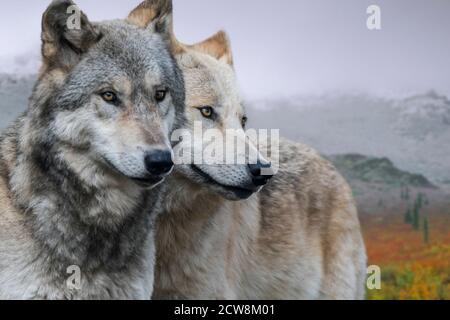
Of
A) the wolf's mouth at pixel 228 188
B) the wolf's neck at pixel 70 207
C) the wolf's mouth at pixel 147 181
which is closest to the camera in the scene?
the wolf's mouth at pixel 147 181

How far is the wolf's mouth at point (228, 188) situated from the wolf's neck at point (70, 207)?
635mm

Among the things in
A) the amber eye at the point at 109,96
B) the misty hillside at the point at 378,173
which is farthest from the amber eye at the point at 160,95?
the misty hillside at the point at 378,173

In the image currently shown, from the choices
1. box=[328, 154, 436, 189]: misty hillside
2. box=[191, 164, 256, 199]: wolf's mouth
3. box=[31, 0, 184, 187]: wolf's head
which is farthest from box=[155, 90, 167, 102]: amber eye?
box=[328, 154, 436, 189]: misty hillside

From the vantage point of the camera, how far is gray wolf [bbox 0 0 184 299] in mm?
4723

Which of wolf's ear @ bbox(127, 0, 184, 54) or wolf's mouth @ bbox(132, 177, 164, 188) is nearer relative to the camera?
wolf's mouth @ bbox(132, 177, 164, 188)

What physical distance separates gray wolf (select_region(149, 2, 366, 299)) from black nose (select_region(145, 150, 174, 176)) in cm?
93

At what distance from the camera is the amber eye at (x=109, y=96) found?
477 cm

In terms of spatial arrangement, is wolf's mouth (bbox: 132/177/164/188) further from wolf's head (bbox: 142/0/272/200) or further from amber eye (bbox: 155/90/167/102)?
wolf's head (bbox: 142/0/272/200)

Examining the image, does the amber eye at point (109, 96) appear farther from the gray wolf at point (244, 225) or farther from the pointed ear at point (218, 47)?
the pointed ear at point (218, 47)

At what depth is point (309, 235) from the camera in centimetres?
714

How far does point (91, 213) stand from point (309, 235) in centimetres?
267
